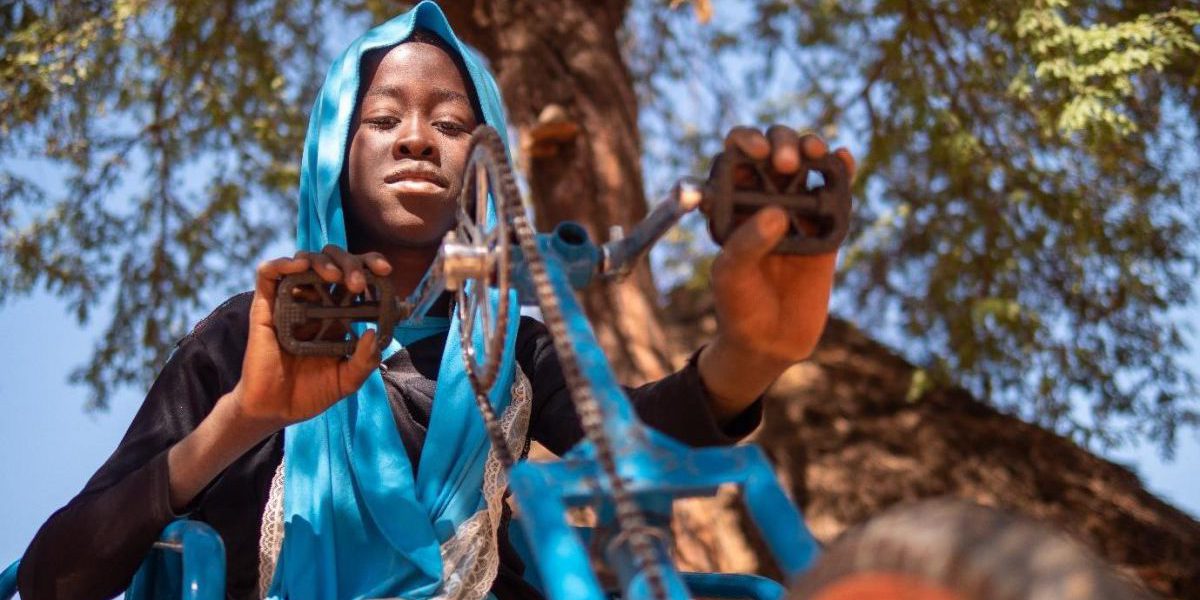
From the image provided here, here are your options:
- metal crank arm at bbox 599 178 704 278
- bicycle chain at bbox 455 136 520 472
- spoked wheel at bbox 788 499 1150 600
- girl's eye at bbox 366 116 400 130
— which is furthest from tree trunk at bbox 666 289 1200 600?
spoked wheel at bbox 788 499 1150 600

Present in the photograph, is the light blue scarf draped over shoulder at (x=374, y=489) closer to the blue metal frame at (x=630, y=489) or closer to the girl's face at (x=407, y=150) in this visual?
the girl's face at (x=407, y=150)

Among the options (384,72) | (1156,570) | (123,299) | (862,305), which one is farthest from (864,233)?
(384,72)

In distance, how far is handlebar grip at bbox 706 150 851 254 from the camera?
72.6 inches

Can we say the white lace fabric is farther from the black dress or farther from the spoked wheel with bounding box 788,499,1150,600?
the spoked wheel with bounding box 788,499,1150,600

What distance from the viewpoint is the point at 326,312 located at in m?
2.09

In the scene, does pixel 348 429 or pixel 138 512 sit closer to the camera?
pixel 138 512

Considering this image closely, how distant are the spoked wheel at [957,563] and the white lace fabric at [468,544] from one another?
110 centimetres

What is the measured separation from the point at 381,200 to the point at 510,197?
0.90 meters

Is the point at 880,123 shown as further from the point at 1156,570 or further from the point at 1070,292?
the point at 1156,570

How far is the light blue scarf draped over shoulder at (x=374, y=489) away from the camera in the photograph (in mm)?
2373

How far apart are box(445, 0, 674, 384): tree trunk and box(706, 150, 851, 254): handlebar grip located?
12.0ft

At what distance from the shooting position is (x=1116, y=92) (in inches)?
186

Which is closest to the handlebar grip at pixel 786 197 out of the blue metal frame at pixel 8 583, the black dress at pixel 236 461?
the black dress at pixel 236 461

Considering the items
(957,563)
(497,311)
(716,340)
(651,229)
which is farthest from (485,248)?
(957,563)
